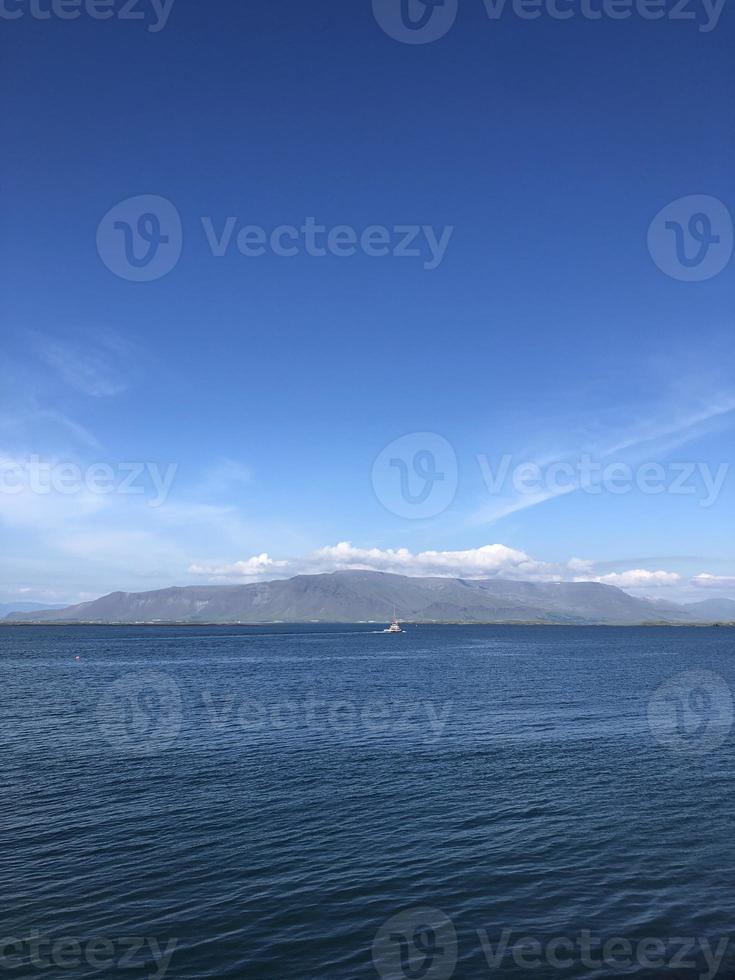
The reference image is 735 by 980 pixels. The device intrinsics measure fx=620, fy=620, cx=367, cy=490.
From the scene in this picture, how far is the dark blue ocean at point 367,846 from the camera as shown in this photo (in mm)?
23594

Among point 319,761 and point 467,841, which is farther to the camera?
point 319,761

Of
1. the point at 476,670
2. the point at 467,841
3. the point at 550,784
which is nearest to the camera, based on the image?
the point at 467,841

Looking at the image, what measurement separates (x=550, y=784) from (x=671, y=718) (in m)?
37.4

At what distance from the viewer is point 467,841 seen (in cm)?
3394

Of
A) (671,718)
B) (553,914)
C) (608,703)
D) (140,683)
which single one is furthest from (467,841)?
A: (140,683)

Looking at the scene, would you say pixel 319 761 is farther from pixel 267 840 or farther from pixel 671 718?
pixel 671 718

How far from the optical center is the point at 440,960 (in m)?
23.2

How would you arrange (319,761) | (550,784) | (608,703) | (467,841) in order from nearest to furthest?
(467,841) → (550,784) → (319,761) → (608,703)

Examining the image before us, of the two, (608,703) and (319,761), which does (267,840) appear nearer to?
(319,761)

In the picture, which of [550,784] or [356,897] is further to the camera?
[550,784]

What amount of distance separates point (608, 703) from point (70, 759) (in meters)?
67.4

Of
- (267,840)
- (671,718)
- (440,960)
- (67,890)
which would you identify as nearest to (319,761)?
(267,840)

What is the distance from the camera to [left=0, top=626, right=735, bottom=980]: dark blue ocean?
77.4 feet

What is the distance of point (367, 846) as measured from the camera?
33.2 m
